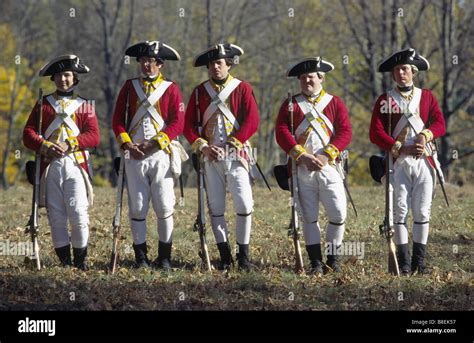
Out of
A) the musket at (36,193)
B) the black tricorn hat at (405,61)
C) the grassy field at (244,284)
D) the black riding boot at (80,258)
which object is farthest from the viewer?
the black riding boot at (80,258)

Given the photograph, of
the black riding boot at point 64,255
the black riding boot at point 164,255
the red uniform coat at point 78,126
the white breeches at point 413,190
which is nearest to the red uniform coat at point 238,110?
the red uniform coat at point 78,126

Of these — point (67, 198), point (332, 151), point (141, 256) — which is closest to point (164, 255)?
point (141, 256)

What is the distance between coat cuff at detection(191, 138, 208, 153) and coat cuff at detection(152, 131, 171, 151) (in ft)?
0.92

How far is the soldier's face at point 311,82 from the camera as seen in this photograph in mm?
9586

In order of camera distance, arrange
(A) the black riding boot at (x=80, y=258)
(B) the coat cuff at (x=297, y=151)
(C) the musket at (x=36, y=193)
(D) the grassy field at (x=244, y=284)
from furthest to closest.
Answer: (A) the black riding boot at (x=80, y=258), (C) the musket at (x=36, y=193), (B) the coat cuff at (x=297, y=151), (D) the grassy field at (x=244, y=284)

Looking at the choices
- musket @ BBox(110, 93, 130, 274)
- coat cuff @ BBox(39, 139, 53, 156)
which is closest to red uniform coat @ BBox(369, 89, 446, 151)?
musket @ BBox(110, 93, 130, 274)

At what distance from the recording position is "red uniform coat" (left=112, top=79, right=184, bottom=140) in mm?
9617

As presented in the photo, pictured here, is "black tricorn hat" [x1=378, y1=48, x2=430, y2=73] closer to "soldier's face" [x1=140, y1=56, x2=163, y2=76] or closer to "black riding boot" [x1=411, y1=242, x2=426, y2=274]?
"black riding boot" [x1=411, y1=242, x2=426, y2=274]

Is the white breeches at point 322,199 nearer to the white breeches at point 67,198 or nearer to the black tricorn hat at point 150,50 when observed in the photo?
the black tricorn hat at point 150,50

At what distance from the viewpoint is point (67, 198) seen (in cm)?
955

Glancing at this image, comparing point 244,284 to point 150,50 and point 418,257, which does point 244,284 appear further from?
point 150,50

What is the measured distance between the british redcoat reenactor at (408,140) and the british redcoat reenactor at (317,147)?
19.0 inches

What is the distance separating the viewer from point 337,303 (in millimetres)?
8453
